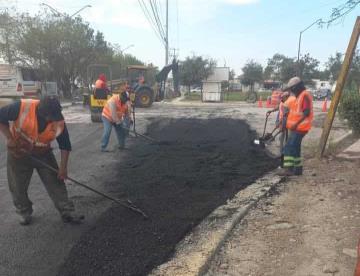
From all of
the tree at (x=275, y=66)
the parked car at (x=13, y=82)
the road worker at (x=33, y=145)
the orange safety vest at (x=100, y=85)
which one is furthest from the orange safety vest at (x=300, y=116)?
the tree at (x=275, y=66)

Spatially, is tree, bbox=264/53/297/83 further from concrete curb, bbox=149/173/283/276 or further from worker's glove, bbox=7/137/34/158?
worker's glove, bbox=7/137/34/158

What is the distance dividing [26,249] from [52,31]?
97.3 ft

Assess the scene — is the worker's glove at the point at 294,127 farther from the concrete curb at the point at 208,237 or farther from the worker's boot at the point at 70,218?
the worker's boot at the point at 70,218

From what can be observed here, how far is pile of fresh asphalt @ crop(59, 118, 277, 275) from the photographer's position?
383 cm

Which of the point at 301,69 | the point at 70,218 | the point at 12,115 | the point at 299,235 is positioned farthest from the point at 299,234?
the point at 301,69

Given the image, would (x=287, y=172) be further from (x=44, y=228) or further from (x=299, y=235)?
(x=44, y=228)

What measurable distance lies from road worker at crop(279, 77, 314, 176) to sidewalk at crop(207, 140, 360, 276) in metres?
0.41

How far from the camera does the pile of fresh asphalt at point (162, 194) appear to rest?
383 cm

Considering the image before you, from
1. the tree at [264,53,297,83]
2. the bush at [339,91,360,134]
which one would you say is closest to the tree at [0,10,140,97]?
the bush at [339,91,360,134]

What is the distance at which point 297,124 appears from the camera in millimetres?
6887

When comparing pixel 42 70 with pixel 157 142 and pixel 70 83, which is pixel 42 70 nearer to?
pixel 70 83

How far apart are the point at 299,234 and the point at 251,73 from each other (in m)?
57.8

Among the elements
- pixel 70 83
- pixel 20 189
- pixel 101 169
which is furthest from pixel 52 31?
pixel 20 189

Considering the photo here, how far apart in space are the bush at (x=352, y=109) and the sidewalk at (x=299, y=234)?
15.5ft
